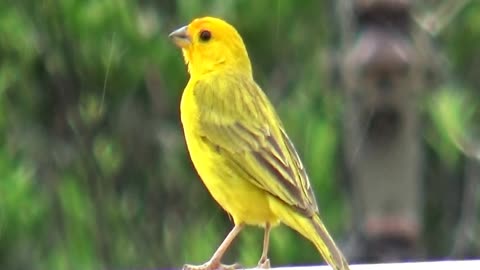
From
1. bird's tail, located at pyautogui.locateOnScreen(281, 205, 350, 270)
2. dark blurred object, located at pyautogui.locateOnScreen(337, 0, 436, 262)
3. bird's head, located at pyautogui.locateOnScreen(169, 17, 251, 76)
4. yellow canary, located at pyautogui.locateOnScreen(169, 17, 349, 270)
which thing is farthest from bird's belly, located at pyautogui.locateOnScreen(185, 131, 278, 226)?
dark blurred object, located at pyautogui.locateOnScreen(337, 0, 436, 262)

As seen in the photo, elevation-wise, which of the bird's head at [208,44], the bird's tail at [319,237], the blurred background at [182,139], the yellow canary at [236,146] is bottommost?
the blurred background at [182,139]

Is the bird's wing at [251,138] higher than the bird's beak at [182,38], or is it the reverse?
the bird's beak at [182,38]

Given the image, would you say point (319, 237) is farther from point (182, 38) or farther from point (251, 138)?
point (182, 38)

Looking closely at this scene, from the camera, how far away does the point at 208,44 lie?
659cm

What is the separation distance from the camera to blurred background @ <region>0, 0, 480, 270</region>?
26.6 ft

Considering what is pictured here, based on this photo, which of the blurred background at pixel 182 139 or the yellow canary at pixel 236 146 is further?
the blurred background at pixel 182 139

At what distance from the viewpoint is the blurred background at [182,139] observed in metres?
8.10

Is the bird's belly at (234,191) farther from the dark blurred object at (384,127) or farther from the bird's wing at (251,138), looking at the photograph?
the dark blurred object at (384,127)

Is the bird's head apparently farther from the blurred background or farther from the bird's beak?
the blurred background

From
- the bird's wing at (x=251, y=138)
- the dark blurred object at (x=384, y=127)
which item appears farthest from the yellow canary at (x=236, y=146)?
the dark blurred object at (x=384, y=127)

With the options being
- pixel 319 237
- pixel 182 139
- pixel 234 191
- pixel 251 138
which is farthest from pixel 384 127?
pixel 319 237

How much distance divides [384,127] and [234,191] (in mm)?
2239

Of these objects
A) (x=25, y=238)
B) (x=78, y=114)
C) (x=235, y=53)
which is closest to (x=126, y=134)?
(x=78, y=114)

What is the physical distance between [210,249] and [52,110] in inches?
58.8
